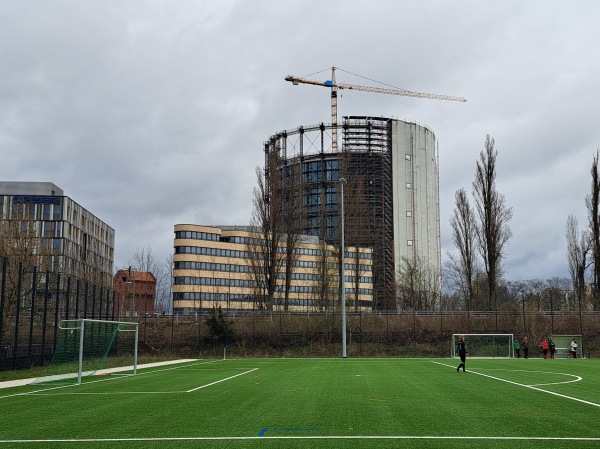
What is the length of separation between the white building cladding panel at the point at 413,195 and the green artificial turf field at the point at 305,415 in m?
102

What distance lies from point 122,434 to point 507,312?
48535 millimetres

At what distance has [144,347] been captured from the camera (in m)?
50.7

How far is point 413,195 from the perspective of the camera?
411ft

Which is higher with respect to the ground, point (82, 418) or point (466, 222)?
point (466, 222)

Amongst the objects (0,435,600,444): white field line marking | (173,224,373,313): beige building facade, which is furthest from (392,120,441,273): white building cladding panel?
(0,435,600,444): white field line marking

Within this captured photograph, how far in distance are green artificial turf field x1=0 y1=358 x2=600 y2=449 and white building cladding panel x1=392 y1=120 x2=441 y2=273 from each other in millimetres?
101780

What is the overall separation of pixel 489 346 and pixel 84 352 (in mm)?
30704

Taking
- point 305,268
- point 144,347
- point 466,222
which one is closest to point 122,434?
point 144,347

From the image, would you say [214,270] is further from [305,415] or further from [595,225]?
[305,415]

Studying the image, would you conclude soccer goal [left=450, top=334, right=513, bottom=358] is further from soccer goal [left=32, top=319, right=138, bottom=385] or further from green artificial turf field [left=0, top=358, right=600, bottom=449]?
green artificial turf field [left=0, top=358, right=600, bottom=449]

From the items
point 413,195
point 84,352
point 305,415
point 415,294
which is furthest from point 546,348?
point 413,195

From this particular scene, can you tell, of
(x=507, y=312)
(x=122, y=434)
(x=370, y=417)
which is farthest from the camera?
(x=507, y=312)

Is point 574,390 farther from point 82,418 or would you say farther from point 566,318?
point 566,318

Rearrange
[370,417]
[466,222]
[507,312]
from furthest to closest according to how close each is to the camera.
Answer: [466,222] → [507,312] → [370,417]
